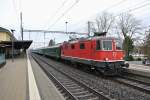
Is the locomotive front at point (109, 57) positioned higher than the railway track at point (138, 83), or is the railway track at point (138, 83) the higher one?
the locomotive front at point (109, 57)

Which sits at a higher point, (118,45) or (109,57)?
(118,45)

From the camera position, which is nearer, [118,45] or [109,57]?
[109,57]

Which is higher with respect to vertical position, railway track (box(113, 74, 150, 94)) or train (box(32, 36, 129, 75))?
train (box(32, 36, 129, 75))

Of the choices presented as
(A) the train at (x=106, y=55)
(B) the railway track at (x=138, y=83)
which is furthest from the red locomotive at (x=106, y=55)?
(B) the railway track at (x=138, y=83)

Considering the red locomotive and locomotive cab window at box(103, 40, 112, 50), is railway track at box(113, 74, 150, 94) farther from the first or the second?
locomotive cab window at box(103, 40, 112, 50)

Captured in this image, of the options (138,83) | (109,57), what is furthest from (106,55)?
(138,83)

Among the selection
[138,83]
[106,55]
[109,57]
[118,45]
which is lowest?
[138,83]

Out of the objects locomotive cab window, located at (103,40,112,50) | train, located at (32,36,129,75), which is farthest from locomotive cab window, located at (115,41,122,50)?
locomotive cab window, located at (103,40,112,50)

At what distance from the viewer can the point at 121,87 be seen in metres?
14.1

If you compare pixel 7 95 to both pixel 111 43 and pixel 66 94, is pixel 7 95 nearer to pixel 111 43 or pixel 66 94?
pixel 66 94

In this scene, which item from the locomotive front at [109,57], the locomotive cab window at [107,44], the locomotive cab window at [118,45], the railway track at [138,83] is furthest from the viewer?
the locomotive cab window at [118,45]

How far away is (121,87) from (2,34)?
52.4 m

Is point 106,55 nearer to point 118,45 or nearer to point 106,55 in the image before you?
point 106,55

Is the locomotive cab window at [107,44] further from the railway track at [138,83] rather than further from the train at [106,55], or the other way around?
the railway track at [138,83]
